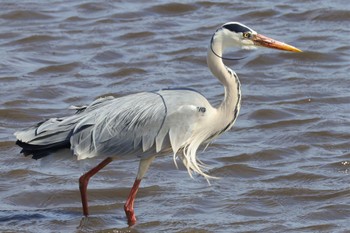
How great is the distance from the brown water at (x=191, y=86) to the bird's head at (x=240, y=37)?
121 cm

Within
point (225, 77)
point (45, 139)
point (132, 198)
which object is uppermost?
point (225, 77)

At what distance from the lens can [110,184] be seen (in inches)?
354

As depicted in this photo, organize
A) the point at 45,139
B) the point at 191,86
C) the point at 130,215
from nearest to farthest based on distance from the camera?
the point at 45,139
the point at 130,215
the point at 191,86

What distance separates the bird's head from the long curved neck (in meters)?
Answer: 0.04

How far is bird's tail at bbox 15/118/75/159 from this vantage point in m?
8.00

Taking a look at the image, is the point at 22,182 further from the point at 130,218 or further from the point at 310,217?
the point at 310,217

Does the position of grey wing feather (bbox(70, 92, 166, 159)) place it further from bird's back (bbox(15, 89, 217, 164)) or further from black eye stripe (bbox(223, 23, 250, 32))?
black eye stripe (bbox(223, 23, 250, 32))

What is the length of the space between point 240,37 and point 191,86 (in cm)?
327

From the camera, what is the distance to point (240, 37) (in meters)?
8.27

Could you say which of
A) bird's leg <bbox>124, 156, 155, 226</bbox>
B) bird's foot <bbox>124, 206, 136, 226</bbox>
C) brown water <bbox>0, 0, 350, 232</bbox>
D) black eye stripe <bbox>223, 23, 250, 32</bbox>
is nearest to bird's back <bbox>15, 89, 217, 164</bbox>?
bird's leg <bbox>124, 156, 155, 226</bbox>

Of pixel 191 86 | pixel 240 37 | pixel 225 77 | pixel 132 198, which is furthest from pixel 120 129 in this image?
pixel 191 86

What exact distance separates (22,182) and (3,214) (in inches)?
29.2

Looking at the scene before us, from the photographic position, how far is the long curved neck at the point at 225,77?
8180 millimetres

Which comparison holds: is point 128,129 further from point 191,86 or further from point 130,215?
point 191,86
